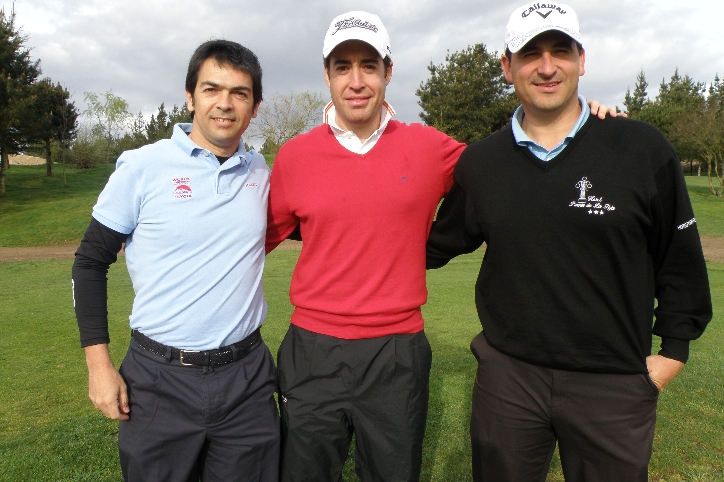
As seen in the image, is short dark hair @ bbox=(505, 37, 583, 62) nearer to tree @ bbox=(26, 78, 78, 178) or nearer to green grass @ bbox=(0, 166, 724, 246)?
green grass @ bbox=(0, 166, 724, 246)

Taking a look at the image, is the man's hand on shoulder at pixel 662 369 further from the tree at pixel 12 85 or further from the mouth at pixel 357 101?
the tree at pixel 12 85

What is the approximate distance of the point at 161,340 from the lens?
9.77 ft

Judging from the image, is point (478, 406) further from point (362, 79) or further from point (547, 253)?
point (362, 79)

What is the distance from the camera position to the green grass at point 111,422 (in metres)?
4.06

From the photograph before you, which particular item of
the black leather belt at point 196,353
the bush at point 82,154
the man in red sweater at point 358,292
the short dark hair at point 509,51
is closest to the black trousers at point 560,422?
the man in red sweater at point 358,292

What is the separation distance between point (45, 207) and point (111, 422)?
94.3 ft

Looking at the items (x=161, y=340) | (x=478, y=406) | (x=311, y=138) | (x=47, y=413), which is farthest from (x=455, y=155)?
(x=47, y=413)

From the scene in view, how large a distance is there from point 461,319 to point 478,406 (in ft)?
21.8

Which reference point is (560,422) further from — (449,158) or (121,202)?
(121,202)

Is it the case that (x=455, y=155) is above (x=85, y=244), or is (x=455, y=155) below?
above

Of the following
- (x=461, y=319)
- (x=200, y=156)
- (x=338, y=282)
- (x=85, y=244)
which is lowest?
(x=461, y=319)

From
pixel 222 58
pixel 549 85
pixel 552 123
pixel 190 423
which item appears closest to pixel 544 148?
pixel 552 123

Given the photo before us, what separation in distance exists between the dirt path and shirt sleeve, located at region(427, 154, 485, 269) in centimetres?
1918

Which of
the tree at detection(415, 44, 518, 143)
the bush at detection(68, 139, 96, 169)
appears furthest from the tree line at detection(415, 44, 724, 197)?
the bush at detection(68, 139, 96, 169)
